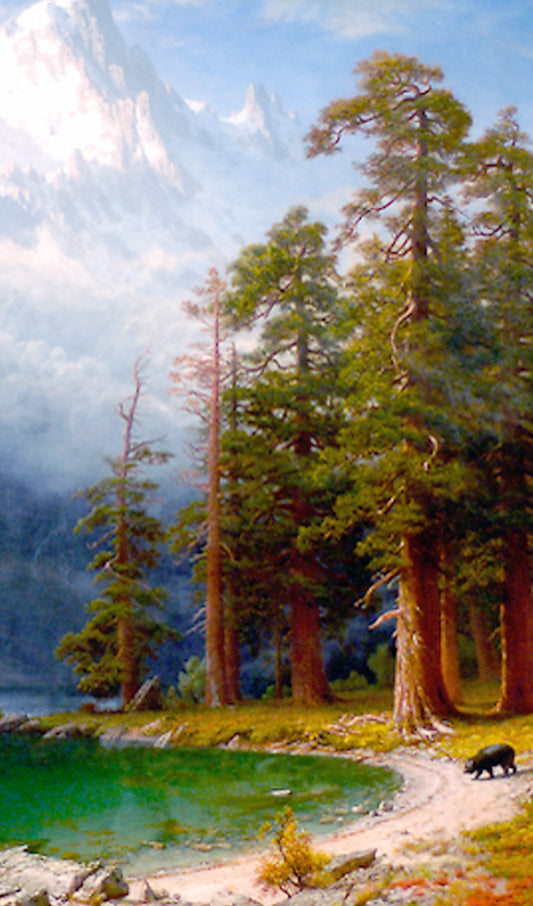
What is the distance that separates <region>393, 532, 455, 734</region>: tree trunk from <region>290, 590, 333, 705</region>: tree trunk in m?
6.22

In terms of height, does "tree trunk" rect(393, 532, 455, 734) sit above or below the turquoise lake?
above

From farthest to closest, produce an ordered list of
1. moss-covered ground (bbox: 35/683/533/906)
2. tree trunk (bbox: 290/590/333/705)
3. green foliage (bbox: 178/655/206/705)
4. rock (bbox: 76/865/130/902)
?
green foliage (bbox: 178/655/206/705), tree trunk (bbox: 290/590/333/705), rock (bbox: 76/865/130/902), moss-covered ground (bbox: 35/683/533/906)

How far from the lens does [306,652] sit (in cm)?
2500

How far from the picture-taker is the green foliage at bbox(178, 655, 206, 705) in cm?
3931

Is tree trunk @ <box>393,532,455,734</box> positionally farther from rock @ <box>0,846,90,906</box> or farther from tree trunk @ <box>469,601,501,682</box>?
rock @ <box>0,846,90,906</box>

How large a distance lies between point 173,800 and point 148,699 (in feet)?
54.4

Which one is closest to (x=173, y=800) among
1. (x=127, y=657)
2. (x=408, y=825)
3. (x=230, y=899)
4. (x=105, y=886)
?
(x=408, y=825)

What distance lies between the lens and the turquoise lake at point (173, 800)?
31.7 ft

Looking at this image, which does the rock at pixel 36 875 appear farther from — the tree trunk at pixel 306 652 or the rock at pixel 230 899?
the tree trunk at pixel 306 652

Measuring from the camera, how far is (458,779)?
12.1 m

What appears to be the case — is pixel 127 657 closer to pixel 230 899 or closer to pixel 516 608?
pixel 516 608

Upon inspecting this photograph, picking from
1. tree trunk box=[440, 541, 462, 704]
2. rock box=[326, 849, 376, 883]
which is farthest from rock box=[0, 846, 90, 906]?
tree trunk box=[440, 541, 462, 704]

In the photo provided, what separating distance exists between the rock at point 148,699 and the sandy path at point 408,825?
708 inches

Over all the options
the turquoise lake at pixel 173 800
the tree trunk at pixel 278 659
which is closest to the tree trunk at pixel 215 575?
the tree trunk at pixel 278 659
